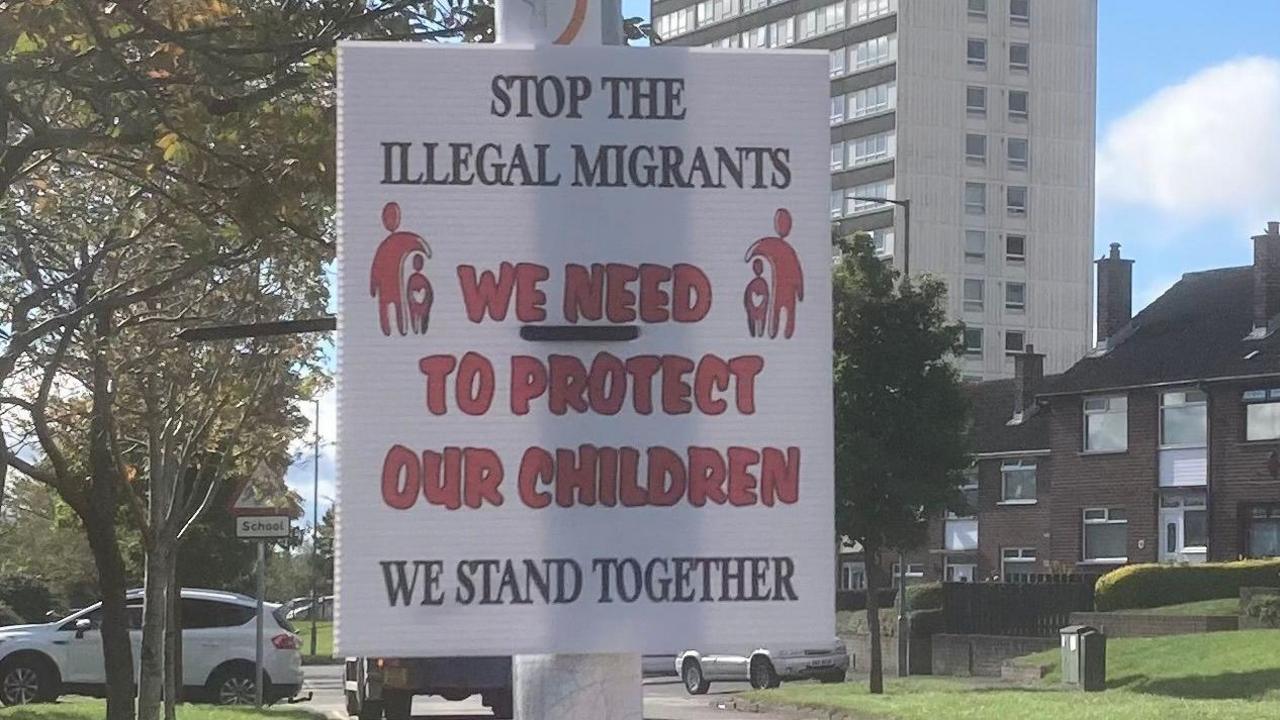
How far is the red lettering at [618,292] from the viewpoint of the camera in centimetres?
348

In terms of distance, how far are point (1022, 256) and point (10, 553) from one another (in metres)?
51.1

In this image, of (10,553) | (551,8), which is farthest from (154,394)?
(10,553)

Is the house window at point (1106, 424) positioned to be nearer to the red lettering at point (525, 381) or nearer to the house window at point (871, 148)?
the house window at point (871, 148)

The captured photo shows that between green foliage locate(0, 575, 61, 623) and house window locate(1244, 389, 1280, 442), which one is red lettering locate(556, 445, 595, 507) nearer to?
house window locate(1244, 389, 1280, 442)

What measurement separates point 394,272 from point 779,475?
76 cm

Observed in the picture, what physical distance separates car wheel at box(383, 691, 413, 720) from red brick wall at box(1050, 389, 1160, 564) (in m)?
32.1

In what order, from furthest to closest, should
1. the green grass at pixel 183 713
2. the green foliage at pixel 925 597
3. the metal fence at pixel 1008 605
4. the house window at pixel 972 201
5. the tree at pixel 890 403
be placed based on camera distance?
the house window at pixel 972 201 → the green foliage at pixel 925 597 → the metal fence at pixel 1008 605 → the tree at pixel 890 403 → the green grass at pixel 183 713

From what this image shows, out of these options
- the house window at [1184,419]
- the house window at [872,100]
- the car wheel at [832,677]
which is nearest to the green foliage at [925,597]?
the car wheel at [832,677]

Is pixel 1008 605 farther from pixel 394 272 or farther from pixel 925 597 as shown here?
pixel 394 272

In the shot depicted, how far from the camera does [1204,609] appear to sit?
121ft

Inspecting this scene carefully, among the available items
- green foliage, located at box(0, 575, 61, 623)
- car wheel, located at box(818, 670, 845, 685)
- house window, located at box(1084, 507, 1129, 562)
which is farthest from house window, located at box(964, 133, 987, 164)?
car wheel, located at box(818, 670, 845, 685)

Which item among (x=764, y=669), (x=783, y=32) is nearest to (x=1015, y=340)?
(x=783, y=32)

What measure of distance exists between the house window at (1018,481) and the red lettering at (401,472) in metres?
56.5

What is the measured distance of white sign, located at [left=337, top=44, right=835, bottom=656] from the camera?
347 cm
